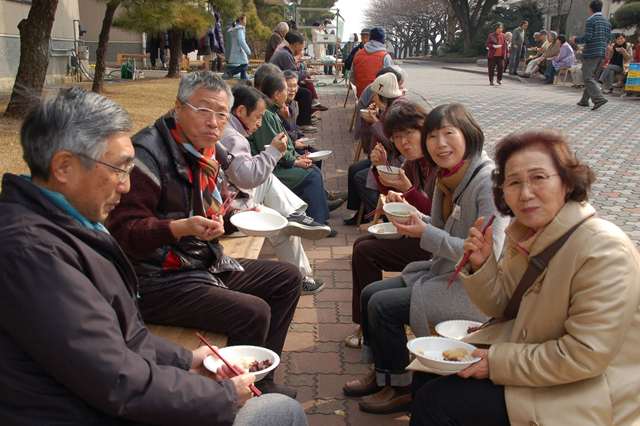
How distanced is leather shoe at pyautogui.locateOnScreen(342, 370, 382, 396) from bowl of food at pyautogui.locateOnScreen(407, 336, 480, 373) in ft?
3.49

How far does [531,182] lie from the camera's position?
222cm

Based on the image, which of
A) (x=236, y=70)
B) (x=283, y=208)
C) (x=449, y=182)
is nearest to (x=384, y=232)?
(x=449, y=182)

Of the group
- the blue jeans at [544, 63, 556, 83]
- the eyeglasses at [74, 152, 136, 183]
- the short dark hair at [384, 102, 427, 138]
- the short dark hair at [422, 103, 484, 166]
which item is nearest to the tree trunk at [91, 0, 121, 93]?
the short dark hair at [384, 102, 427, 138]

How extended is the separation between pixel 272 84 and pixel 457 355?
4.37 m

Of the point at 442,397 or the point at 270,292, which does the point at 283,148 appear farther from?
the point at 442,397

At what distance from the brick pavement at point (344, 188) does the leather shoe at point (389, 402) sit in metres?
0.04

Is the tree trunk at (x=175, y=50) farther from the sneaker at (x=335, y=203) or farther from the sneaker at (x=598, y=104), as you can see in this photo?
the sneaker at (x=335, y=203)

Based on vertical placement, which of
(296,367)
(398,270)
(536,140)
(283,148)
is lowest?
(296,367)

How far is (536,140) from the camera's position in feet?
7.39

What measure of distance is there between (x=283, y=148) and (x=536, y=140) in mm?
2570

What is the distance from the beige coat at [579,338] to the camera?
196cm

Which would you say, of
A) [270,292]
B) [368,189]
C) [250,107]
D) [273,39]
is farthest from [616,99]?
[270,292]

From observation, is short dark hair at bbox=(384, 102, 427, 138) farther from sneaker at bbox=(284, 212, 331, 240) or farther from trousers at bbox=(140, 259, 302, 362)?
trousers at bbox=(140, 259, 302, 362)

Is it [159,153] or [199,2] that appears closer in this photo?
[159,153]
